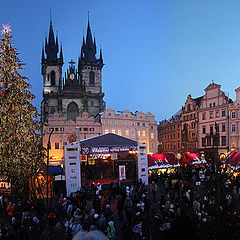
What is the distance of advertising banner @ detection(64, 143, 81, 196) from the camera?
2238 cm

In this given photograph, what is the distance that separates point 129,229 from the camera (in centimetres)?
1001

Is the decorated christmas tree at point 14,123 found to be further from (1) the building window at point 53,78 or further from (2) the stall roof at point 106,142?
(1) the building window at point 53,78

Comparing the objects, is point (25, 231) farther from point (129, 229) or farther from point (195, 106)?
point (195, 106)

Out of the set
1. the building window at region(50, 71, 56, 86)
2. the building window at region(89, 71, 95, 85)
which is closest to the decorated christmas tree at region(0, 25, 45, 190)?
the building window at region(50, 71, 56, 86)

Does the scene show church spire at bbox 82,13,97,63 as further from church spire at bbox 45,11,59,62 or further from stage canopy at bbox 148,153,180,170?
stage canopy at bbox 148,153,180,170

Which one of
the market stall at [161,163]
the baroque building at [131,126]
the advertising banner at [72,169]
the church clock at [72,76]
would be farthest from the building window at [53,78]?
the advertising banner at [72,169]

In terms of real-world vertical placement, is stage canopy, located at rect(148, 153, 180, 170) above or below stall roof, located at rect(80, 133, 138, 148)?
below

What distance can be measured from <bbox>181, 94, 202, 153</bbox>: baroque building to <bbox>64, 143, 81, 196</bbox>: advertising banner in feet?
107

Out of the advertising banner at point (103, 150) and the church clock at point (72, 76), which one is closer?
the advertising banner at point (103, 150)

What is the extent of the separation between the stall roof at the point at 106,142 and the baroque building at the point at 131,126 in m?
25.4

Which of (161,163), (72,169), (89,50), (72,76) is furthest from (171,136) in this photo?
(72,169)

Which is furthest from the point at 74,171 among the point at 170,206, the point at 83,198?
the point at 170,206

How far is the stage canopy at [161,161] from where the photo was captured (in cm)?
2964

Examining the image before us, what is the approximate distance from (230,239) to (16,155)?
1187 cm
